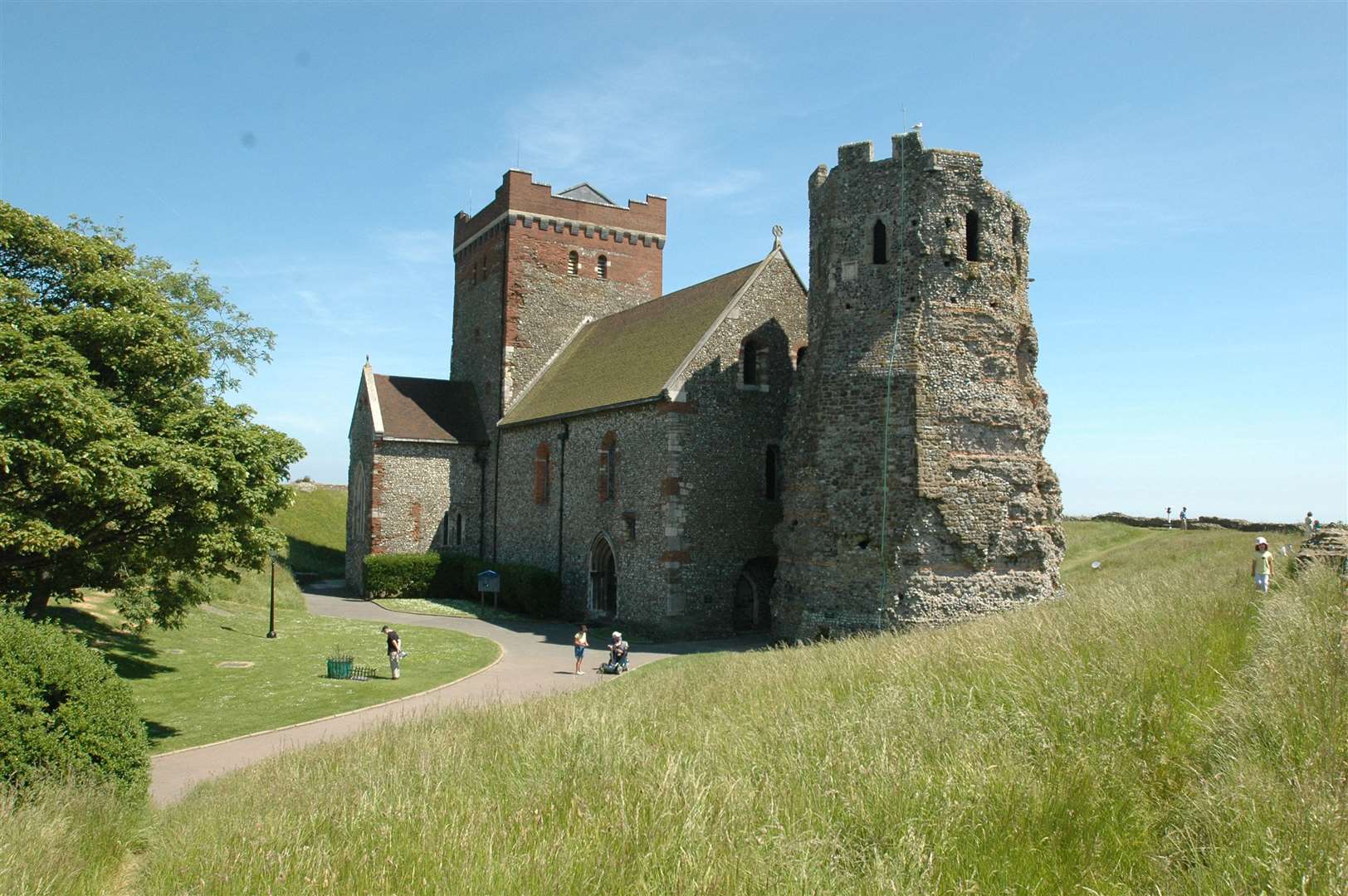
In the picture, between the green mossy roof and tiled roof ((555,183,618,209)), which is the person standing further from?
tiled roof ((555,183,618,209))

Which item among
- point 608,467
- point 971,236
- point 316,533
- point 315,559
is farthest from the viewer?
point 316,533

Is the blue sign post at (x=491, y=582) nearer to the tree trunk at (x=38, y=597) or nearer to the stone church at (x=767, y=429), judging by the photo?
the stone church at (x=767, y=429)

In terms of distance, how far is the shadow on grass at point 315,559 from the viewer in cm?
4514

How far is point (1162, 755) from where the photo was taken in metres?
6.14

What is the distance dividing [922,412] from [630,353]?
1192 centimetres

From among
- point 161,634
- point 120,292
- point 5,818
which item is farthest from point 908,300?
point 161,634

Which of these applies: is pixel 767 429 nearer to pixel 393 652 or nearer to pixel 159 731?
pixel 393 652

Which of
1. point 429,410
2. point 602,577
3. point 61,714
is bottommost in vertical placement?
point 61,714

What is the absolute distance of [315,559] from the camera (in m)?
47.2

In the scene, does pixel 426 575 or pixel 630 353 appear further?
pixel 426 575

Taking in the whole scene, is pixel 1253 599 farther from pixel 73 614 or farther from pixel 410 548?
pixel 410 548

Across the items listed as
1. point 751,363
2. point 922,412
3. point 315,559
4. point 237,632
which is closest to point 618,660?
point 922,412

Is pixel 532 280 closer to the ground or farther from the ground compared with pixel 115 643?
farther from the ground

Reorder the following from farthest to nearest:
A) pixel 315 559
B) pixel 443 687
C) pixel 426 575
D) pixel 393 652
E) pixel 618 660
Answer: pixel 315 559
pixel 426 575
pixel 618 660
pixel 393 652
pixel 443 687
